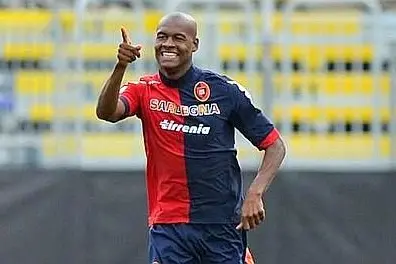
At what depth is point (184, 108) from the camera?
21.9 feet

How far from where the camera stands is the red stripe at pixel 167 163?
6699 millimetres

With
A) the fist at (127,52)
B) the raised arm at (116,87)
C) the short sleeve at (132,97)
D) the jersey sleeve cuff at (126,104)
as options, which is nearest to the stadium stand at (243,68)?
the short sleeve at (132,97)

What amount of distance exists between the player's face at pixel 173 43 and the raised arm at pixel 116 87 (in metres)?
0.20

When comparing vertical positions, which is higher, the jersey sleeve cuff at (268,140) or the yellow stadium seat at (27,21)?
the yellow stadium seat at (27,21)

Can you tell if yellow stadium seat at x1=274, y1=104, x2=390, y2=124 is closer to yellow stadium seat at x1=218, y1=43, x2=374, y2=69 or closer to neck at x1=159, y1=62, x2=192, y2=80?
yellow stadium seat at x1=218, y1=43, x2=374, y2=69

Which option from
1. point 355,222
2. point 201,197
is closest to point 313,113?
point 355,222

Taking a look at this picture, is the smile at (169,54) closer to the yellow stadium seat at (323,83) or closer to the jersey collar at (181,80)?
the jersey collar at (181,80)

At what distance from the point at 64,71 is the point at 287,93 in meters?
1.83

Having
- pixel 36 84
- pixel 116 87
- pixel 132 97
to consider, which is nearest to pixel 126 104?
pixel 132 97

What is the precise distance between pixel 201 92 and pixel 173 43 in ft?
1.19

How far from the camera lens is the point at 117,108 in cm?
654

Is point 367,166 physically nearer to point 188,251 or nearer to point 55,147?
point 55,147

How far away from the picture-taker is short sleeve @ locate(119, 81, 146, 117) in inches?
262

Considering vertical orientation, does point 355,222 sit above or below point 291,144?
Result: below
